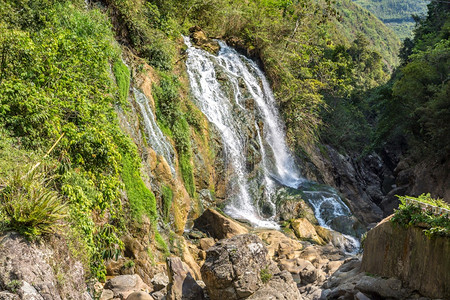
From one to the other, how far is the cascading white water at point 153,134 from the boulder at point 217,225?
6.30 feet

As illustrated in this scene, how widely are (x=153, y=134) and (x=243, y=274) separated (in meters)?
6.60

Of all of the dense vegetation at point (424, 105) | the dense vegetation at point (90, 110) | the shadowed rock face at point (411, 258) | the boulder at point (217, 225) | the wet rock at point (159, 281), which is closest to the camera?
the dense vegetation at point (90, 110)

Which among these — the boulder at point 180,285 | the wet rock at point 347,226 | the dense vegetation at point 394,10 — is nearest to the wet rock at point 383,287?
the boulder at point 180,285

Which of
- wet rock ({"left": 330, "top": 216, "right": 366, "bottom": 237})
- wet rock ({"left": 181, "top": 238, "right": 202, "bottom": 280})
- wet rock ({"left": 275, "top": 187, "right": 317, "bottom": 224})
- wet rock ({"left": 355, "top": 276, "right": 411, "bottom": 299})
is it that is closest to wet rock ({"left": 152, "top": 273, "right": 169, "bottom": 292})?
wet rock ({"left": 181, "top": 238, "right": 202, "bottom": 280})

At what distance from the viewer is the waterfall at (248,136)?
16828mm

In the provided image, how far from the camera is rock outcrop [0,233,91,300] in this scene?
4.06m

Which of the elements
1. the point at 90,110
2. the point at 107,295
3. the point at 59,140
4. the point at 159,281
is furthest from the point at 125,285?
the point at 90,110

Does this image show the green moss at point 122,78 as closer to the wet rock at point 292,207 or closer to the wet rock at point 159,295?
the wet rock at point 159,295

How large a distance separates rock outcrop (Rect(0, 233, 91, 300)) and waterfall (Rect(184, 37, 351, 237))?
10735mm

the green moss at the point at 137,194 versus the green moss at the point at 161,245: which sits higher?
the green moss at the point at 137,194

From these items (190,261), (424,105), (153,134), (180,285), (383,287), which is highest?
(424,105)

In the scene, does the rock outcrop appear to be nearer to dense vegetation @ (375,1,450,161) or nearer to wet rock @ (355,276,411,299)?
wet rock @ (355,276,411,299)

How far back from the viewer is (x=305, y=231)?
606 inches

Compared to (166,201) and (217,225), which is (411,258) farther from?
(166,201)
